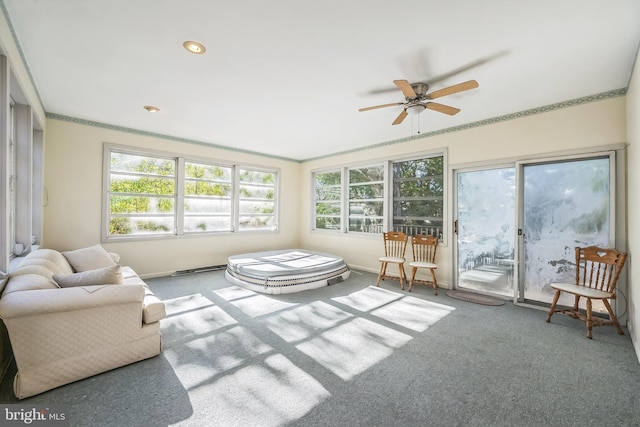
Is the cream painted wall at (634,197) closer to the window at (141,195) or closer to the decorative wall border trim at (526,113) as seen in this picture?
the decorative wall border trim at (526,113)

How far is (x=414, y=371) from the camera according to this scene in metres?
2.20

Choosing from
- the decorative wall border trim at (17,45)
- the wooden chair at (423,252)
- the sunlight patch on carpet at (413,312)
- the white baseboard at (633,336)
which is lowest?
the sunlight patch on carpet at (413,312)

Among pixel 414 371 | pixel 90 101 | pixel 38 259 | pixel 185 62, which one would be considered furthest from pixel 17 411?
pixel 90 101

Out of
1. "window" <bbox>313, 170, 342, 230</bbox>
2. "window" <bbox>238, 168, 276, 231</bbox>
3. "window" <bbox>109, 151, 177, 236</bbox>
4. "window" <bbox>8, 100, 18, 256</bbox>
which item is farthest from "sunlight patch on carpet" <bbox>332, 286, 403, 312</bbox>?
"window" <bbox>8, 100, 18, 256</bbox>

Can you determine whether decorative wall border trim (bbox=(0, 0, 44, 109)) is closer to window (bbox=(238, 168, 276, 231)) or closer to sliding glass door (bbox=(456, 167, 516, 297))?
window (bbox=(238, 168, 276, 231))

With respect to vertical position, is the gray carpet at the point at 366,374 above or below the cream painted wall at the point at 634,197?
below

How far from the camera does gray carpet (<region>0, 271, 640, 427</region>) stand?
1.73 meters

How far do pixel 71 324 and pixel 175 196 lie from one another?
3761 mm

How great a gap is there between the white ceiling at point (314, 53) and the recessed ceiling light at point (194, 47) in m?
0.07

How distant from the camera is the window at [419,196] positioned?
487 cm

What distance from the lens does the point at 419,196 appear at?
5129 millimetres

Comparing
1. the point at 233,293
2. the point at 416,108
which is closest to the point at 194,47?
the point at 416,108

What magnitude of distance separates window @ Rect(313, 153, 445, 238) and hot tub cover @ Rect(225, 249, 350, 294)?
1.26m

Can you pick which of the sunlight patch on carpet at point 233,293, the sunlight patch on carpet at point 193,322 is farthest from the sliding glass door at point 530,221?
the sunlight patch on carpet at point 193,322
